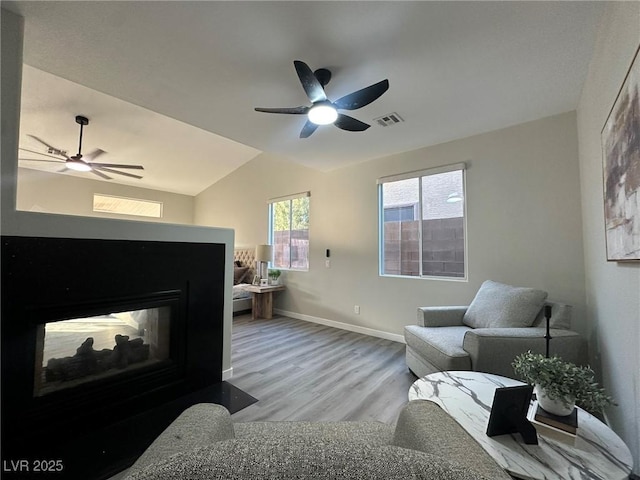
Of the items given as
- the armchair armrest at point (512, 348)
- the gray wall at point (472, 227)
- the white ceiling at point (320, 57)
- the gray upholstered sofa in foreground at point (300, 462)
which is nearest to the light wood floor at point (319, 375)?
the gray wall at point (472, 227)

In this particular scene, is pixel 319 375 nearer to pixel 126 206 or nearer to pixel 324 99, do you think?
pixel 324 99

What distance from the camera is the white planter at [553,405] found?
1065mm

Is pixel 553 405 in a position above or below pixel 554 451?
above

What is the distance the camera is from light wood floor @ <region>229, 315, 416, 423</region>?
196 cm

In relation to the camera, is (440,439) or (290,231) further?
(290,231)

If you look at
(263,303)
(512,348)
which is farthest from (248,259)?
(512,348)

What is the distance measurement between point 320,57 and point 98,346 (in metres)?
2.61

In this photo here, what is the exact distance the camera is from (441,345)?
2.09 m

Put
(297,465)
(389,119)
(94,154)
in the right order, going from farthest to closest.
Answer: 1. (94,154)
2. (389,119)
3. (297,465)

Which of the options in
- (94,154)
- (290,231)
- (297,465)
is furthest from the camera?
(290,231)

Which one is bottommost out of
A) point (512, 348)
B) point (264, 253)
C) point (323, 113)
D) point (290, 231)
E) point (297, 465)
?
point (512, 348)

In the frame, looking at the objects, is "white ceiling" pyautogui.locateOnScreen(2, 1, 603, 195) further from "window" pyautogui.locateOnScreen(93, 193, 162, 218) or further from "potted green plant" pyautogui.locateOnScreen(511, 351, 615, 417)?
"window" pyautogui.locateOnScreen(93, 193, 162, 218)

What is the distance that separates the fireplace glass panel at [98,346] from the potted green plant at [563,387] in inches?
94.1

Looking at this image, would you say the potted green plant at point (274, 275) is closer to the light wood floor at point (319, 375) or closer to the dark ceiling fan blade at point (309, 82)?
the light wood floor at point (319, 375)
